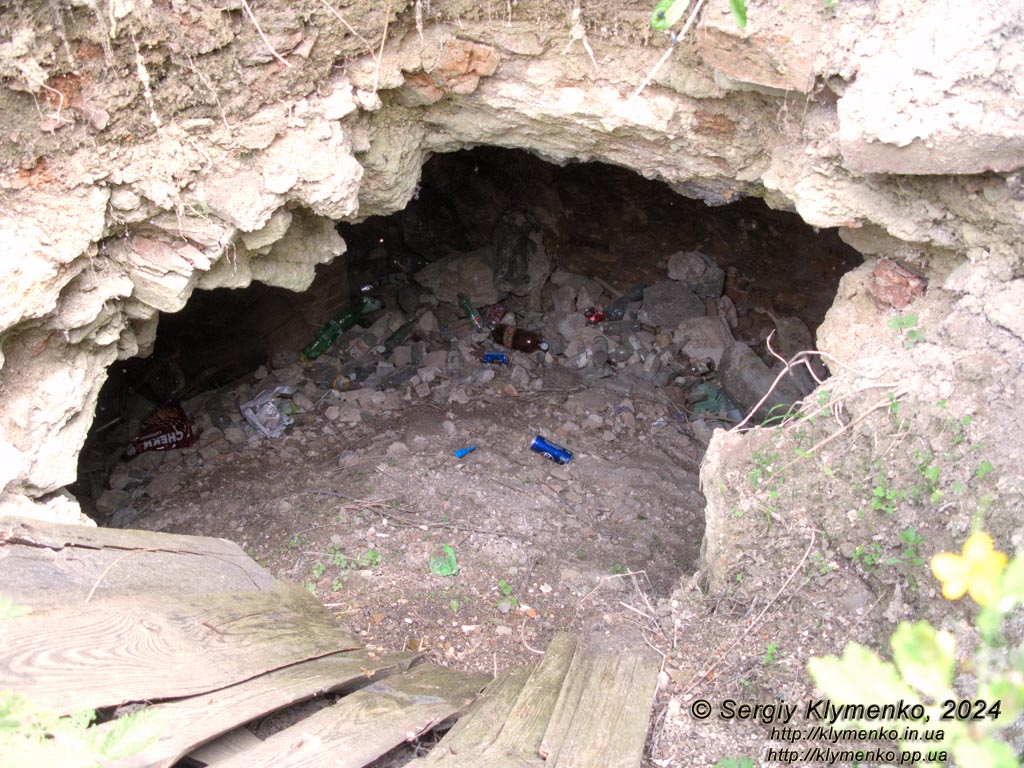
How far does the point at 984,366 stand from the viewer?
2135 mm

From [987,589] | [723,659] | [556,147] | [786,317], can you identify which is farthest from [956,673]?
[786,317]

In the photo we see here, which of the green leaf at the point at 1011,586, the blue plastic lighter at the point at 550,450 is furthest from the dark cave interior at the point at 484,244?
the green leaf at the point at 1011,586

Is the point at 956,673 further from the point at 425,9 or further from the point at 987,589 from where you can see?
the point at 425,9

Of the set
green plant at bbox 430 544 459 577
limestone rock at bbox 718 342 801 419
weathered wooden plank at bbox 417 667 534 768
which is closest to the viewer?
weathered wooden plank at bbox 417 667 534 768

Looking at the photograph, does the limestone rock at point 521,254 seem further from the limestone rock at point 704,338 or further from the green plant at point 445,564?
the green plant at point 445,564

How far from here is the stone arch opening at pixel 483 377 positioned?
3922mm

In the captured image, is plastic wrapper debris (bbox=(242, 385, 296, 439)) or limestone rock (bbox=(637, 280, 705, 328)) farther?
limestone rock (bbox=(637, 280, 705, 328))

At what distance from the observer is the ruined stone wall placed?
2096 millimetres

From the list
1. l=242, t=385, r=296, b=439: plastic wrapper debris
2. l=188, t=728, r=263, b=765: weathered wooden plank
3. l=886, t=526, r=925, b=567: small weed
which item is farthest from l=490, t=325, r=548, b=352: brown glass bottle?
l=188, t=728, r=263, b=765: weathered wooden plank

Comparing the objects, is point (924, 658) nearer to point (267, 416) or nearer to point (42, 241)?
point (42, 241)

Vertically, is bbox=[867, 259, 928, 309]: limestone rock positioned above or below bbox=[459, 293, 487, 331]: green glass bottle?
above

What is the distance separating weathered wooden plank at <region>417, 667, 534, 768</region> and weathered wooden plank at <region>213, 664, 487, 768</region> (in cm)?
7

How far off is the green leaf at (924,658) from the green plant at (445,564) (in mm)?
2756

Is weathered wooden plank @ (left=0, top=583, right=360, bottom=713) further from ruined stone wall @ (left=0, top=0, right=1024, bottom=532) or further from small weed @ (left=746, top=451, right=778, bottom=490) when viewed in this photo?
small weed @ (left=746, top=451, right=778, bottom=490)
